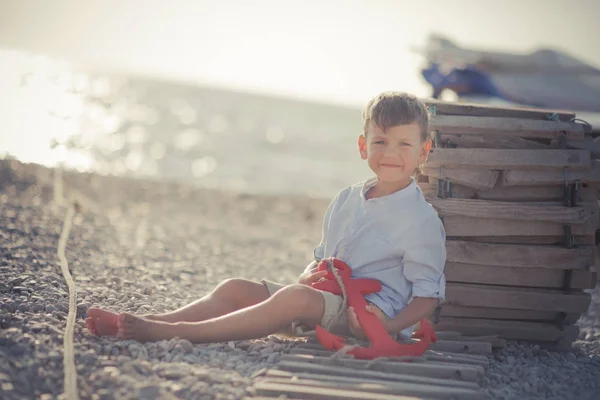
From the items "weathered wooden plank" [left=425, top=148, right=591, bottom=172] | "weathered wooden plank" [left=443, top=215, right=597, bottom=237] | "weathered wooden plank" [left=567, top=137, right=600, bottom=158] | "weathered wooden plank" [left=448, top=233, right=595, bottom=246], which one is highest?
"weathered wooden plank" [left=567, top=137, right=600, bottom=158]

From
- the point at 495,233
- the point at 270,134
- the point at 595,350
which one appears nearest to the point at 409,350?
the point at 495,233

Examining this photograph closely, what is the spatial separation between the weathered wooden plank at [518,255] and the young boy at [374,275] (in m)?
0.80

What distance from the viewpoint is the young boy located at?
4.23 meters

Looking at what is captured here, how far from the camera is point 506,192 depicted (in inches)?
208

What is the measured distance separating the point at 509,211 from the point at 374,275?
137 cm

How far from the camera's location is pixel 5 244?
6.77 meters

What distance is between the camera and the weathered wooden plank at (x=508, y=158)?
5.15m

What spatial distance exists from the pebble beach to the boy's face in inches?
54.1

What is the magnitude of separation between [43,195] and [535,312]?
869cm

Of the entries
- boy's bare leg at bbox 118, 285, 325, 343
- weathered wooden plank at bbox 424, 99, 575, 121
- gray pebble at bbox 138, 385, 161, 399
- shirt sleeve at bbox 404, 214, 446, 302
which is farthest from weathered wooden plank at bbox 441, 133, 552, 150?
gray pebble at bbox 138, 385, 161, 399

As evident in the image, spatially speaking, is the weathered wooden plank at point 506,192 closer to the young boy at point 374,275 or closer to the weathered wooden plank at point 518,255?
the weathered wooden plank at point 518,255

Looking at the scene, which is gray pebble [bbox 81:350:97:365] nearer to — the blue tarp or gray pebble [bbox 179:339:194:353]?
gray pebble [bbox 179:339:194:353]

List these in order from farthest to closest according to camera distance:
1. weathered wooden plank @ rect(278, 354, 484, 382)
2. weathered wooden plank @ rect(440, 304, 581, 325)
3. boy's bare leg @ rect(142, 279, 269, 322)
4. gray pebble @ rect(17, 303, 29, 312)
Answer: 1. weathered wooden plank @ rect(440, 304, 581, 325)
2. gray pebble @ rect(17, 303, 29, 312)
3. boy's bare leg @ rect(142, 279, 269, 322)
4. weathered wooden plank @ rect(278, 354, 484, 382)

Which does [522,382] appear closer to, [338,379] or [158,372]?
[338,379]
